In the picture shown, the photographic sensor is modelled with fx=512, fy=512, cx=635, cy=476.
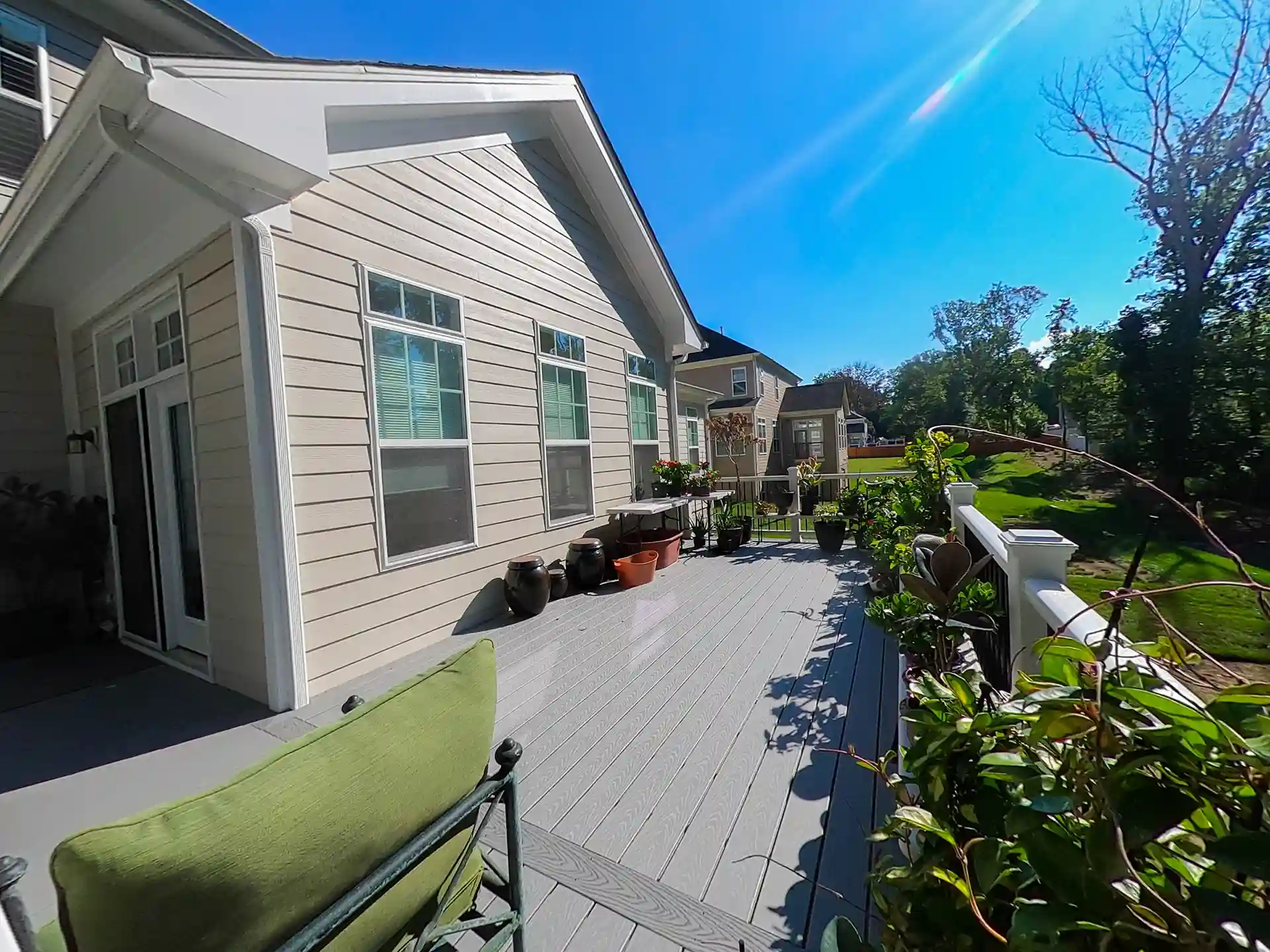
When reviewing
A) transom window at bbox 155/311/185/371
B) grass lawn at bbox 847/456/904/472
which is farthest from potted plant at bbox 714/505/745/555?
grass lawn at bbox 847/456/904/472

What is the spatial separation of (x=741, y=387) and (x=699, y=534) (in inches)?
475

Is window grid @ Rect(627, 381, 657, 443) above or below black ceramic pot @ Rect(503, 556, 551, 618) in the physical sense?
above

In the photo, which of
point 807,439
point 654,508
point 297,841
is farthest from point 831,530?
point 807,439

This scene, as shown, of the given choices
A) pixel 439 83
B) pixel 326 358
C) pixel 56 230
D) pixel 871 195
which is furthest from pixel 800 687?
pixel 871 195

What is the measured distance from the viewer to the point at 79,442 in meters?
4.61

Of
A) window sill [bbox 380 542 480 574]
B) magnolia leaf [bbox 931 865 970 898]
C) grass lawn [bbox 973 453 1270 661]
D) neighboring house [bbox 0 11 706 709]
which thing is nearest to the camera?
magnolia leaf [bbox 931 865 970 898]

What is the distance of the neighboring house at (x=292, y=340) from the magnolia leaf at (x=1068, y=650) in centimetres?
344

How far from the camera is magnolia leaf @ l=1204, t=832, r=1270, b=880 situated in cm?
47

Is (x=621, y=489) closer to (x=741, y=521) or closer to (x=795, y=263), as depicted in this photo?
(x=741, y=521)

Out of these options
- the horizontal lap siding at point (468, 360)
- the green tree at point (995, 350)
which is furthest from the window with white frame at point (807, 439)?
the horizontal lap siding at point (468, 360)

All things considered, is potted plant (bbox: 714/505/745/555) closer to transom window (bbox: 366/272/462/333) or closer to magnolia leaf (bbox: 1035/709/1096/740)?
transom window (bbox: 366/272/462/333)

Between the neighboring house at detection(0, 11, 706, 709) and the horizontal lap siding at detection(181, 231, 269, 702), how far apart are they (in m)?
0.02

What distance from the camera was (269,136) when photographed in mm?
2682

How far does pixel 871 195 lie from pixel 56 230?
11.0 meters
